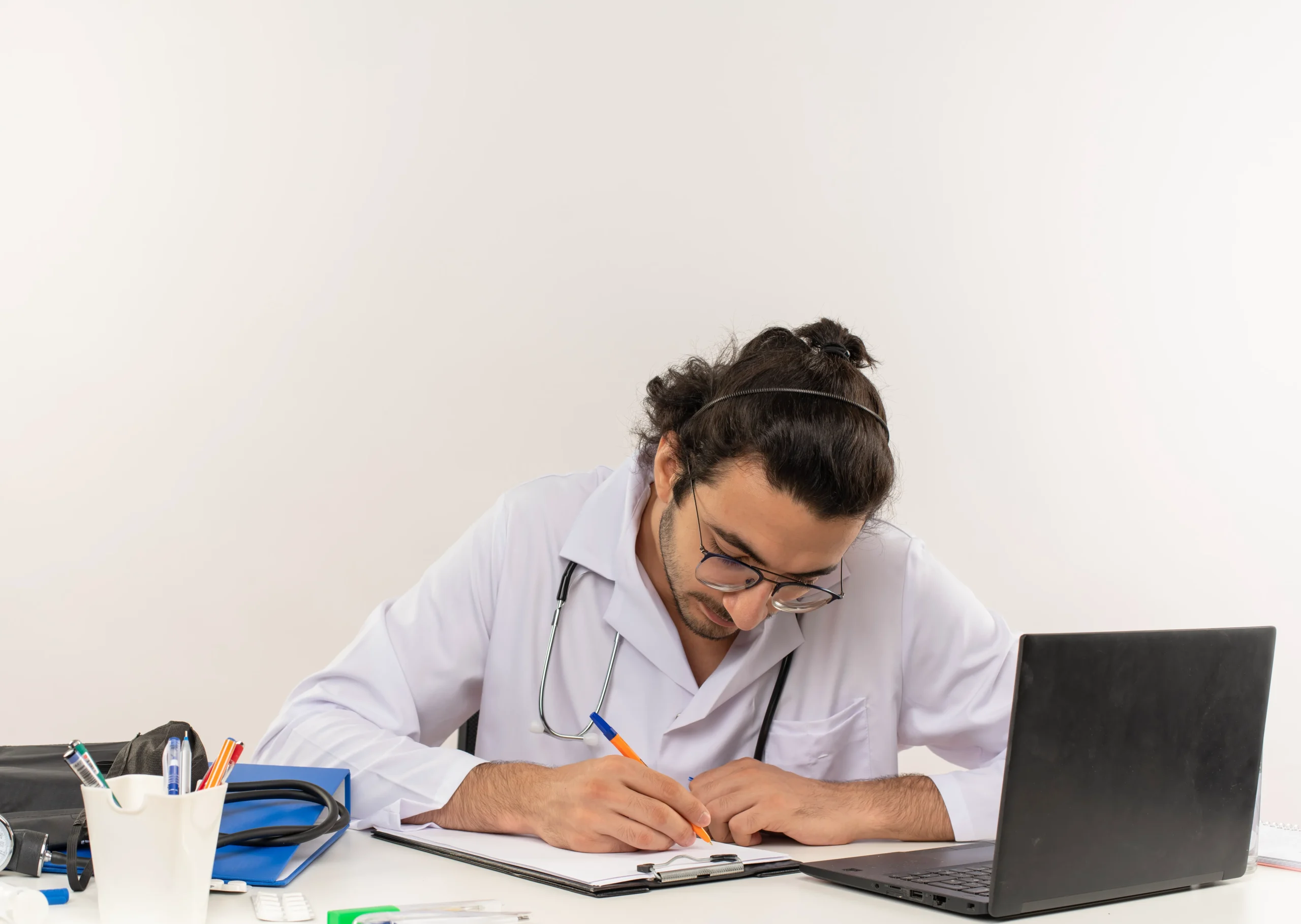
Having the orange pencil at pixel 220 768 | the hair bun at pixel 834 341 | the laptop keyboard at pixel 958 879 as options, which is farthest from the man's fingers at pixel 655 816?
the hair bun at pixel 834 341

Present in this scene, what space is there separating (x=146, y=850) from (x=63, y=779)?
0.42m

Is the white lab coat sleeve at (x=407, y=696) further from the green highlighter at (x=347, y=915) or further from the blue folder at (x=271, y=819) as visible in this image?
the green highlighter at (x=347, y=915)

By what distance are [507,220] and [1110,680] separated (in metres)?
2.15

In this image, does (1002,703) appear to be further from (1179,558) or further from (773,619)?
(1179,558)

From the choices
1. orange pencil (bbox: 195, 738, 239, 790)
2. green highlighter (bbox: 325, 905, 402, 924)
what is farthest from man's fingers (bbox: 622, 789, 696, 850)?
orange pencil (bbox: 195, 738, 239, 790)

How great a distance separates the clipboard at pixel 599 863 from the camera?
1073mm

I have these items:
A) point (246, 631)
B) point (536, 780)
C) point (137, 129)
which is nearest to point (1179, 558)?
point (536, 780)

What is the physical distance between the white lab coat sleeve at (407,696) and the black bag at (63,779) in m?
0.25

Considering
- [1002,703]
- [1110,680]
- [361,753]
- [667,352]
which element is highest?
[667,352]

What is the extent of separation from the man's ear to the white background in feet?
3.52

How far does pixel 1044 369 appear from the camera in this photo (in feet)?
9.82

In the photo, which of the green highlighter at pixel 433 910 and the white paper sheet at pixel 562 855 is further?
the white paper sheet at pixel 562 855

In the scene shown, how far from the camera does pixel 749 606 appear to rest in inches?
60.8

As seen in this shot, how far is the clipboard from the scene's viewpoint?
107 cm
